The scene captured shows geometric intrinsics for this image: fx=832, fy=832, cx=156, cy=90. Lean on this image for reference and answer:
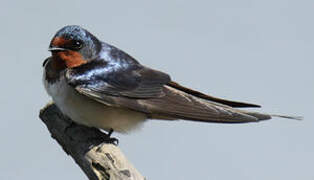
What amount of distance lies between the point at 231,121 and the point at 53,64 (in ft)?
2.33

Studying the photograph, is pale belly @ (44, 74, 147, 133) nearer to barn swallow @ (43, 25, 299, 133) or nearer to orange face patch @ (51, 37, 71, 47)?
barn swallow @ (43, 25, 299, 133)

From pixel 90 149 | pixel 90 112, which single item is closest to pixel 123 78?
pixel 90 112

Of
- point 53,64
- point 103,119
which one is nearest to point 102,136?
point 103,119

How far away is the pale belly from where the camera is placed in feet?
10.1

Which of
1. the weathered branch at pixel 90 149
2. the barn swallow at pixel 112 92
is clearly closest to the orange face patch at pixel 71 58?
the barn swallow at pixel 112 92

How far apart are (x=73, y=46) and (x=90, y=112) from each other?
26cm

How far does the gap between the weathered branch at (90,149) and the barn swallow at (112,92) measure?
6 cm

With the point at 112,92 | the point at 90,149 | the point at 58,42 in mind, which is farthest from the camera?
the point at 112,92

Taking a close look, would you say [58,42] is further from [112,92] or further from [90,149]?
[90,149]

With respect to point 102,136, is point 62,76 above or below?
above

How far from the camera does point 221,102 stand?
129 inches

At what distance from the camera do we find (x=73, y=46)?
10.4 feet

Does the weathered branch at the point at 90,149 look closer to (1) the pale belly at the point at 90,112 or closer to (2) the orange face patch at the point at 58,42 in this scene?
(1) the pale belly at the point at 90,112

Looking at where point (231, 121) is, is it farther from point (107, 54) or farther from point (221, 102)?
point (107, 54)
